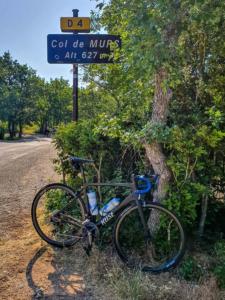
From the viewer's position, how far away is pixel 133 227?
9.69 feet

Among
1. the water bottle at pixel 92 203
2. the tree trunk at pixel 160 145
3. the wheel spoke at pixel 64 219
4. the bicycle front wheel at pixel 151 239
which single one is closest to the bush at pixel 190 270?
the bicycle front wheel at pixel 151 239

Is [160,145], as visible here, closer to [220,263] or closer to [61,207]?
[220,263]

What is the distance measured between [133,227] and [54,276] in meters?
0.81

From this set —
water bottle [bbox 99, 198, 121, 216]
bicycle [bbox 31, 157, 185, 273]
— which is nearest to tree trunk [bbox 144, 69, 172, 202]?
bicycle [bbox 31, 157, 185, 273]

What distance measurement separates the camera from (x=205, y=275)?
255cm

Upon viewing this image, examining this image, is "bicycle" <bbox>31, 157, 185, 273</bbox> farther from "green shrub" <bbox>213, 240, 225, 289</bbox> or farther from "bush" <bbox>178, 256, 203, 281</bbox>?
"green shrub" <bbox>213, 240, 225, 289</bbox>

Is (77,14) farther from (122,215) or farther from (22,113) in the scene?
(22,113)

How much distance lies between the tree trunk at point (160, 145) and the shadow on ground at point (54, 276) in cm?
100

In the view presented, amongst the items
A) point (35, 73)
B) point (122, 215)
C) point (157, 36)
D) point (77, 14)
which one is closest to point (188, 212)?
point (122, 215)

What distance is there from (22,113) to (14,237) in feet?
127

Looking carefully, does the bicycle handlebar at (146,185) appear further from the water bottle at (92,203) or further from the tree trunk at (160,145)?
the water bottle at (92,203)

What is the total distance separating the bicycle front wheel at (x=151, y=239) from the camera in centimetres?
271

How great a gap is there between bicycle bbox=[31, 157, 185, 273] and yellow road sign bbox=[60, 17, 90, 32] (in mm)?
1825

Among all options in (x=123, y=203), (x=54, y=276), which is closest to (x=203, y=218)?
(x=123, y=203)
